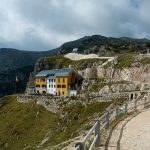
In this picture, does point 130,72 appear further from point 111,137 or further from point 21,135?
point 111,137

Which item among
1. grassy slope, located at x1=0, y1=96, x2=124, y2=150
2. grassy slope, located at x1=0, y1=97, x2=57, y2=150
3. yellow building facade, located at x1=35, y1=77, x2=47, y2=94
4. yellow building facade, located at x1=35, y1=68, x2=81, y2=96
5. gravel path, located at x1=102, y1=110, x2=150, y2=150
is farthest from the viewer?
yellow building facade, located at x1=35, y1=77, x2=47, y2=94

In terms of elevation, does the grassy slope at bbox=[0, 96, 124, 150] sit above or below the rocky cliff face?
below

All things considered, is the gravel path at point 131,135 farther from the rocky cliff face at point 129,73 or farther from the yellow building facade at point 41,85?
the yellow building facade at point 41,85

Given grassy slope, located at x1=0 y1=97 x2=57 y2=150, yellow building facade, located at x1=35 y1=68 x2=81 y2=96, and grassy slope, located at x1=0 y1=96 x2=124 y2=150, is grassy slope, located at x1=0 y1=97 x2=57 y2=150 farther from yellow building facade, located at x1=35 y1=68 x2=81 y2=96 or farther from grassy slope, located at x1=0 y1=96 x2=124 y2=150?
yellow building facade, located at x1=35 y1=68 x2=81 y2=96

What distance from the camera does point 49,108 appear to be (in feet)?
357

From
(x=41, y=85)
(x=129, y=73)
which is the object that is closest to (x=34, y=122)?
(x=129, y=73)

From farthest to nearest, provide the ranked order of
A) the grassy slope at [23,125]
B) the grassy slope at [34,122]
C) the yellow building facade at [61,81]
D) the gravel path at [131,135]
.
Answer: the yellow building facade at [61,81] < the grassy slope at [23,125] < the grassy slope at [34,122] < the gravel path at [131,135]

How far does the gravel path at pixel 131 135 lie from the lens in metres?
23.6

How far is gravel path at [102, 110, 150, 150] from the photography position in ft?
77.3

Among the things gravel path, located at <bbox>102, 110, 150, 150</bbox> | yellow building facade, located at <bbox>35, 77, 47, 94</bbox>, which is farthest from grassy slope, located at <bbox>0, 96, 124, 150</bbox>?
gravel path, located at <bbox>102, 110, 150, 150</bbox>

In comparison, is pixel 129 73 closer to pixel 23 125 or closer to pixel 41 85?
pixel 23 125

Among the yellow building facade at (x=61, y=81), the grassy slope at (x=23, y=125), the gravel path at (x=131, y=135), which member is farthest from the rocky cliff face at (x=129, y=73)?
the gravel path at (x=131, y=135)

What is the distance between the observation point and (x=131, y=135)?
1078 inches

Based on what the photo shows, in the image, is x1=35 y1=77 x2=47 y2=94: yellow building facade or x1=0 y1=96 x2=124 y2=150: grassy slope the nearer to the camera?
x1=0 y1=96 x2=124 y2=150: grassy slope
